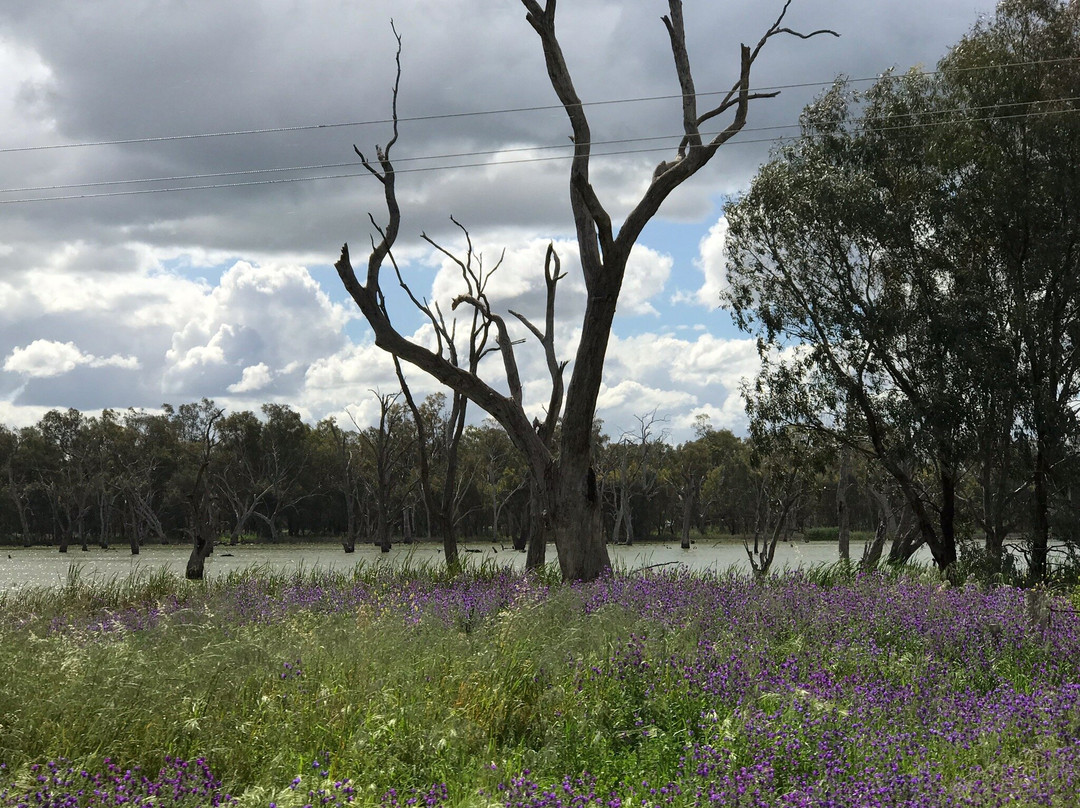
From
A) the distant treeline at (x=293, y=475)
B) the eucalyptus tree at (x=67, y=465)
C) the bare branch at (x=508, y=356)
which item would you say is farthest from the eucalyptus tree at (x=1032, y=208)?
the eucalyptus tree at (x=67, y=465)

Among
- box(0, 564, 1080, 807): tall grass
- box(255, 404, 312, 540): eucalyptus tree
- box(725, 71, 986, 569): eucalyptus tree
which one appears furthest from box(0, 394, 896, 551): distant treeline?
box(0, 564, 1080, 807): tall grass

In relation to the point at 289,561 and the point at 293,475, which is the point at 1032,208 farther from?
the point at 293,475

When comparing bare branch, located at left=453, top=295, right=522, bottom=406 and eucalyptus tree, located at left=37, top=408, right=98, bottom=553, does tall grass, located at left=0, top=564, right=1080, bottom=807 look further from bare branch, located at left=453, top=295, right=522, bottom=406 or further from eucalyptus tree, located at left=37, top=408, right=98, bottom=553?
eucalyptus tree, located at left=37, top=408, right=98, bottom=553

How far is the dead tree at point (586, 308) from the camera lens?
13.2 meters

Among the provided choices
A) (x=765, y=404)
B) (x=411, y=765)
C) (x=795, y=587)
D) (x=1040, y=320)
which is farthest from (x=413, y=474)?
(x=411, y=765)

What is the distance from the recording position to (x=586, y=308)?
44.1ft

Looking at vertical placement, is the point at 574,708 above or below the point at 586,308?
below

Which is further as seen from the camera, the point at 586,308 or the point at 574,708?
the point at 586,308

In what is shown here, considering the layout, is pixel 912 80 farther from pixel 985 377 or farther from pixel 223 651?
pixel 223 651

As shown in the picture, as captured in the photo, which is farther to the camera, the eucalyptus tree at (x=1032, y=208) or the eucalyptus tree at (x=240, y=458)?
the eucalyptus tree at (x=240, y=458)

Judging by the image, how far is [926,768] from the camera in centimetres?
496

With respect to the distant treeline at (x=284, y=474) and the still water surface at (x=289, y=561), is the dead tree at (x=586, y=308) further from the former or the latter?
the distant treeline at (x=284, y=474)

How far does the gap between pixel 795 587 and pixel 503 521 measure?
78469 mm

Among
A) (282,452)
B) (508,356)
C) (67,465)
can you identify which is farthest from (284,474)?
(508,356)
